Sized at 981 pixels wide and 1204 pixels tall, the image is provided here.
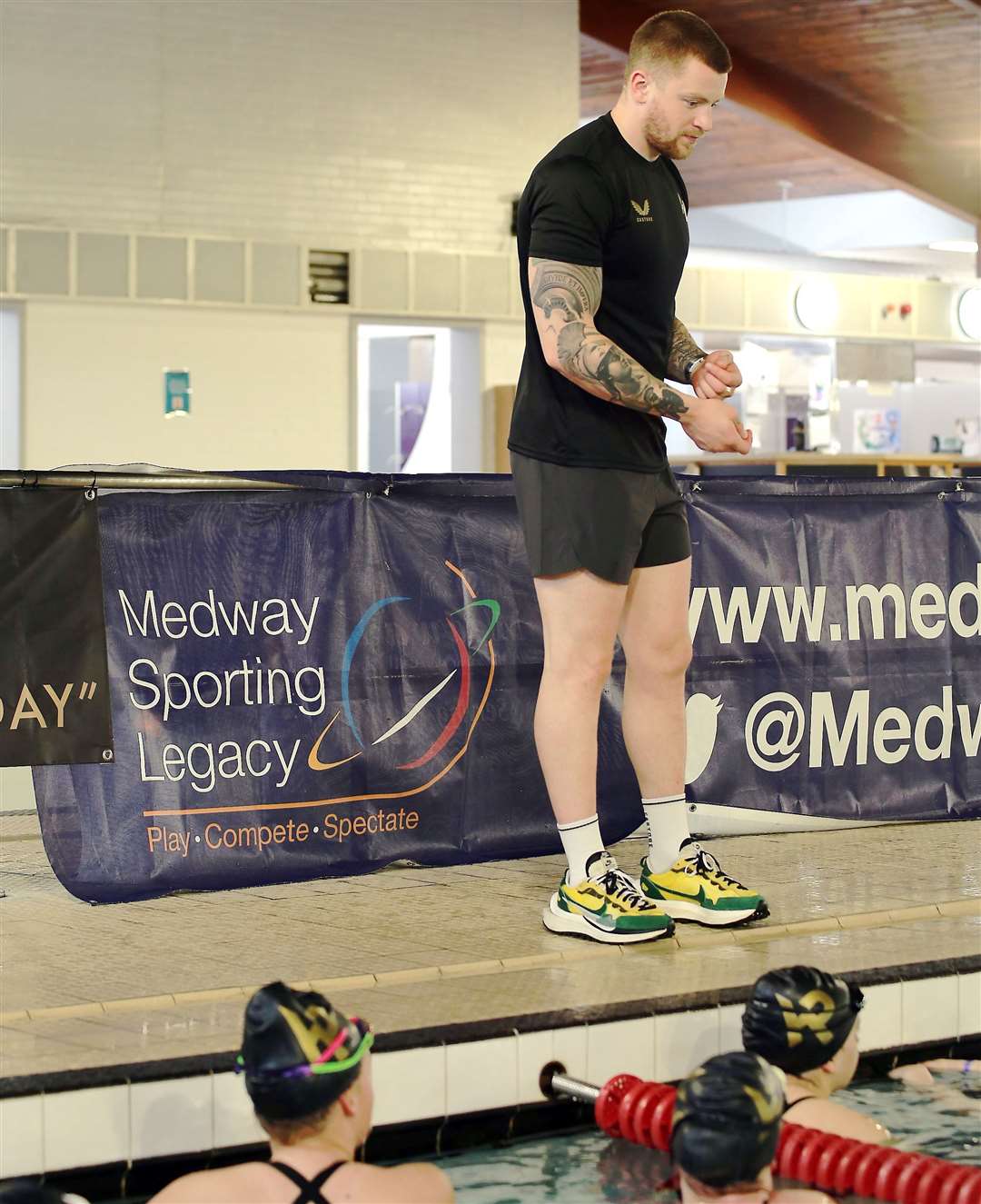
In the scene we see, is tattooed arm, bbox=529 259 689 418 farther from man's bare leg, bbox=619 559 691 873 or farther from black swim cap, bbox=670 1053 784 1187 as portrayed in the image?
black swim cap, bbox=670 1053 784 1187

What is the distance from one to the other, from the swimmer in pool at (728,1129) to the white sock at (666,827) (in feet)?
4.64

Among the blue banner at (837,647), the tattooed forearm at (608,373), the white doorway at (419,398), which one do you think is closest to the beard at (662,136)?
the tattooed forearm at (608,373)

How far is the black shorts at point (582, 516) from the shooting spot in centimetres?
329

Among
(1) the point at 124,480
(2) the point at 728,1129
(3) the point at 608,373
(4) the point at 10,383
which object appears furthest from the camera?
(4) the point at 10,383

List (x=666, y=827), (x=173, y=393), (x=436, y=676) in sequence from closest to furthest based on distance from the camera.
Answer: (x=666, y=827), (x=436, y=676), (x=173, y=393)

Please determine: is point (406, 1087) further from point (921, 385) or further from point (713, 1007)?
point (921, 385)

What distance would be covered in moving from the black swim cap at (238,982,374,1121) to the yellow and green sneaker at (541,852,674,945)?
1.19m

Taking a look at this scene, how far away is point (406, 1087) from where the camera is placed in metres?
2.62

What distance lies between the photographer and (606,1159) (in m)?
2.63

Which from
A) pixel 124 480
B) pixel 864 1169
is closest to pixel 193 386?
pixel 124 480

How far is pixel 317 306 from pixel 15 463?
2.12 meters

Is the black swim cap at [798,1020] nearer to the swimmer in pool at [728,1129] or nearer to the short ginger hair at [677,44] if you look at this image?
the swimmer in pool at [728,1129]

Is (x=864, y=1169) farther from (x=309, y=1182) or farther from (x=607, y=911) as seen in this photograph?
(x=607, y=911)

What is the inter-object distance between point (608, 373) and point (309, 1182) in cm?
166
